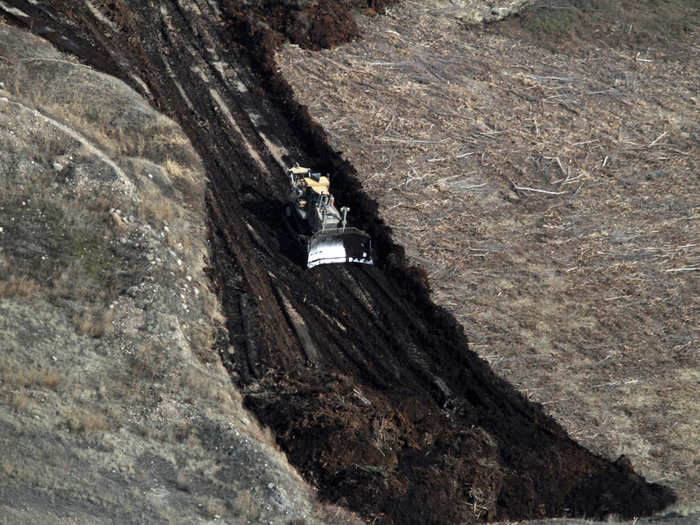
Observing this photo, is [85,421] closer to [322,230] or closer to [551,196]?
[322,230]

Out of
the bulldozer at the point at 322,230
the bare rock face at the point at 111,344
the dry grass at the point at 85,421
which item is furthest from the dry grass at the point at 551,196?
the dry grass at the point at 85,421

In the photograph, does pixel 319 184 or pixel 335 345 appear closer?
pixel 335 345

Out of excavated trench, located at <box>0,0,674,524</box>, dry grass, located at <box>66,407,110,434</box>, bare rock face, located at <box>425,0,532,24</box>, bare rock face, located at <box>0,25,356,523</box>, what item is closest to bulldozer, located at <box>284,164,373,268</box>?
excavated trench, located at <box>0,0,674,524</box>

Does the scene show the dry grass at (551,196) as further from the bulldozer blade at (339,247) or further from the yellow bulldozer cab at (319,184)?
the yellow bulldozer cab at (319,184)

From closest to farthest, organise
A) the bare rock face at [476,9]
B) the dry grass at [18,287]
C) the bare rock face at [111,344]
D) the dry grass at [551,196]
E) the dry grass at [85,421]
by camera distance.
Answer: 1. the bare rock face at [111,344]
2. the dry grass at [85,421]
3. the dry grass at [18,287]
4. the dry grass at [551,196]
5. the bare rock face at [476,9]

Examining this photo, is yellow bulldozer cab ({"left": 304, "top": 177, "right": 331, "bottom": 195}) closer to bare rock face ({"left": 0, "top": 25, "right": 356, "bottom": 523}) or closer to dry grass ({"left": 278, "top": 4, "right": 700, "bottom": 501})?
dry grass ({"left": 278, "top": 4, "right": 700, "bottom": 501})

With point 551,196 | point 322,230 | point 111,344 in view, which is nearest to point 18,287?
point 111,344
